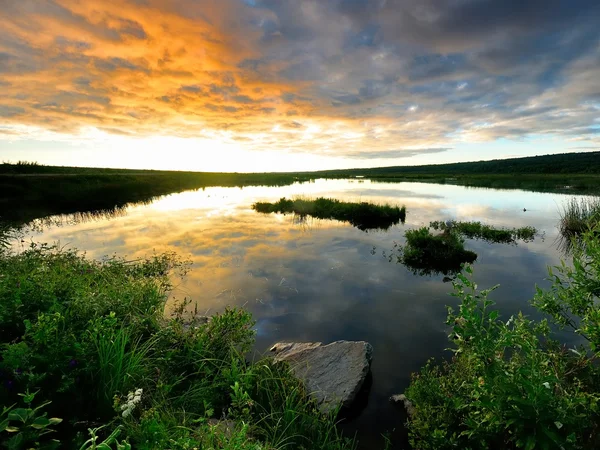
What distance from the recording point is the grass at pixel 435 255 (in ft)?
53.2

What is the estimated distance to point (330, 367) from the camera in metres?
7.40

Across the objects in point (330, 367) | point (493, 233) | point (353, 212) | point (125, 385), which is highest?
point (125, 385)

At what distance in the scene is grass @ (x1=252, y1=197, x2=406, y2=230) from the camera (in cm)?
2845

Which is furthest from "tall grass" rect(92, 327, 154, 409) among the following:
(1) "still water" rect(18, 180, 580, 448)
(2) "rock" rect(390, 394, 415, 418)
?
(2) "rock" rect(390, 394, 415, 418)

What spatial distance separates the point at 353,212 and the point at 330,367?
2371cm

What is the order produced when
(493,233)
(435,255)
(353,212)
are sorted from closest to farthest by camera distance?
(435,255) < (493,233) < (353,212)

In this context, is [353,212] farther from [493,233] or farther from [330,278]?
[330,278]

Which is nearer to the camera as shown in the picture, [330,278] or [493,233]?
[330,278]

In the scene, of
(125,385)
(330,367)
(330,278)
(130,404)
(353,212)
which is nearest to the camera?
(130,404)

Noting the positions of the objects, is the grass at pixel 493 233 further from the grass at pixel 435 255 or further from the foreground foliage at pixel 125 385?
the foreground foliage at pixel 125 385

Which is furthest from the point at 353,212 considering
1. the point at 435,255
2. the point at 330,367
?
the point at 330,367

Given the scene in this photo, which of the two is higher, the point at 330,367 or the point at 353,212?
the point at 353,212

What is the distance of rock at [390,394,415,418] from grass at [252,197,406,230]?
19.7m

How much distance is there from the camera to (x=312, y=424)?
5.32 m
